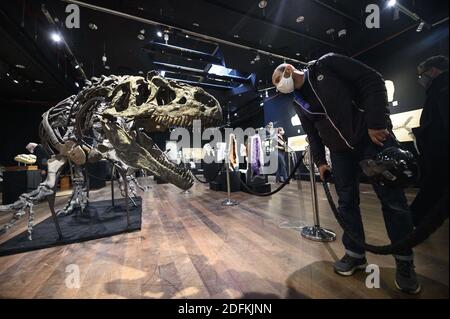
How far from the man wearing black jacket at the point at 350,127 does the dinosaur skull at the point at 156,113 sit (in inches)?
33.1

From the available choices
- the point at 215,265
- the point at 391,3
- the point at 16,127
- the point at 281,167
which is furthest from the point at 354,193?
the point at 16,127

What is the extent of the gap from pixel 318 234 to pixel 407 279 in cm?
117

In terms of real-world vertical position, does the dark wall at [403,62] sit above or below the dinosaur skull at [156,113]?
above

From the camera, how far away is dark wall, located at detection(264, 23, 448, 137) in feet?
2.98

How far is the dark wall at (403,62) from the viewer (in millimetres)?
908

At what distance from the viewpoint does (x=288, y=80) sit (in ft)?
5.95

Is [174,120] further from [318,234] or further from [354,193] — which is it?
[318,234]

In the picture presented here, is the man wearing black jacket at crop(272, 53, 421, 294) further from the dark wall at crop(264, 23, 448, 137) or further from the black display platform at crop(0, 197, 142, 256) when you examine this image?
the black display platform at crop(0, 197, 142, 256)

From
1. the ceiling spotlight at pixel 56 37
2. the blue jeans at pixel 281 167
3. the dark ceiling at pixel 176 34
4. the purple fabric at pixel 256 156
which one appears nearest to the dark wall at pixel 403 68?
the dark ceiling at pixel 176 34

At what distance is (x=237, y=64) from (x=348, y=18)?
389 centimetres

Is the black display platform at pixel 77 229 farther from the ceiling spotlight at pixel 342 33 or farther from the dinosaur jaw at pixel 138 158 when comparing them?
the ceiling spotlight at pixel 342 33

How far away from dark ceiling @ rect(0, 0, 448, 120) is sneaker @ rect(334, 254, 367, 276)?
3.61 meters
